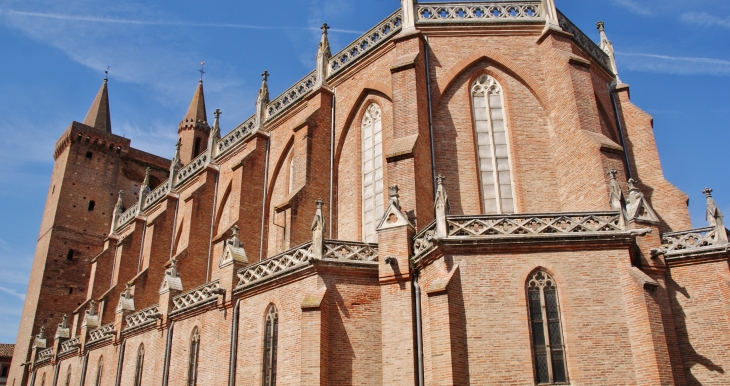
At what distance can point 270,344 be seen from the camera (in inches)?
712

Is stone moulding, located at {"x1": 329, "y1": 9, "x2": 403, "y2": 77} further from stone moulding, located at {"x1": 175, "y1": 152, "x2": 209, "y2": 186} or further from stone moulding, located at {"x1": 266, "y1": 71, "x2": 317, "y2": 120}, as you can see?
stone moulding, located at {"x1": 175, "y1": 152, "x2": 209, "y2": 186}

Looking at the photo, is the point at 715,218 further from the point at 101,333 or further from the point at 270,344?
the point at 101,333

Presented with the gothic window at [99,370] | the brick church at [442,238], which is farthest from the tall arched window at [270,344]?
the gothic window at [99,370]

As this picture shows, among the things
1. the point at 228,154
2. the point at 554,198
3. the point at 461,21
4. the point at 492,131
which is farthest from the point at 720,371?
the point at 228,154

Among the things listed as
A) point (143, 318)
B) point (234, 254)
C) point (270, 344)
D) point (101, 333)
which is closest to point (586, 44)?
point (234, 254)

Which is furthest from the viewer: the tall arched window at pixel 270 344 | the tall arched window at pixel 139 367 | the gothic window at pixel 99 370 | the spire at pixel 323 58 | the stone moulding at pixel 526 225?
the gothic window at pixel 99 370

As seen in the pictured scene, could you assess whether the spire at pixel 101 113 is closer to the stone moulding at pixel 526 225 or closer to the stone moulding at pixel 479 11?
the stone moulding at pixel 479 11

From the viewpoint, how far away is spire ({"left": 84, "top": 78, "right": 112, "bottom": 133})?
49.4 meters

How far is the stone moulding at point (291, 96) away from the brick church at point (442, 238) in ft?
0.32

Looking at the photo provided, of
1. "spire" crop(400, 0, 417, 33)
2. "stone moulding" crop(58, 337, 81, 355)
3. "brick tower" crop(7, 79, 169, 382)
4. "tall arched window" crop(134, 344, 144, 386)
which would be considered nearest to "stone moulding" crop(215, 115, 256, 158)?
"spire" crop(400, 0, 417, 33)

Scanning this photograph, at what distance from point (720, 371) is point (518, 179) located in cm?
779

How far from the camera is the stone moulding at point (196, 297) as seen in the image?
2130 centimetres

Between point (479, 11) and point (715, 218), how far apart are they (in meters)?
10.8

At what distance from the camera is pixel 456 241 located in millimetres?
15133
